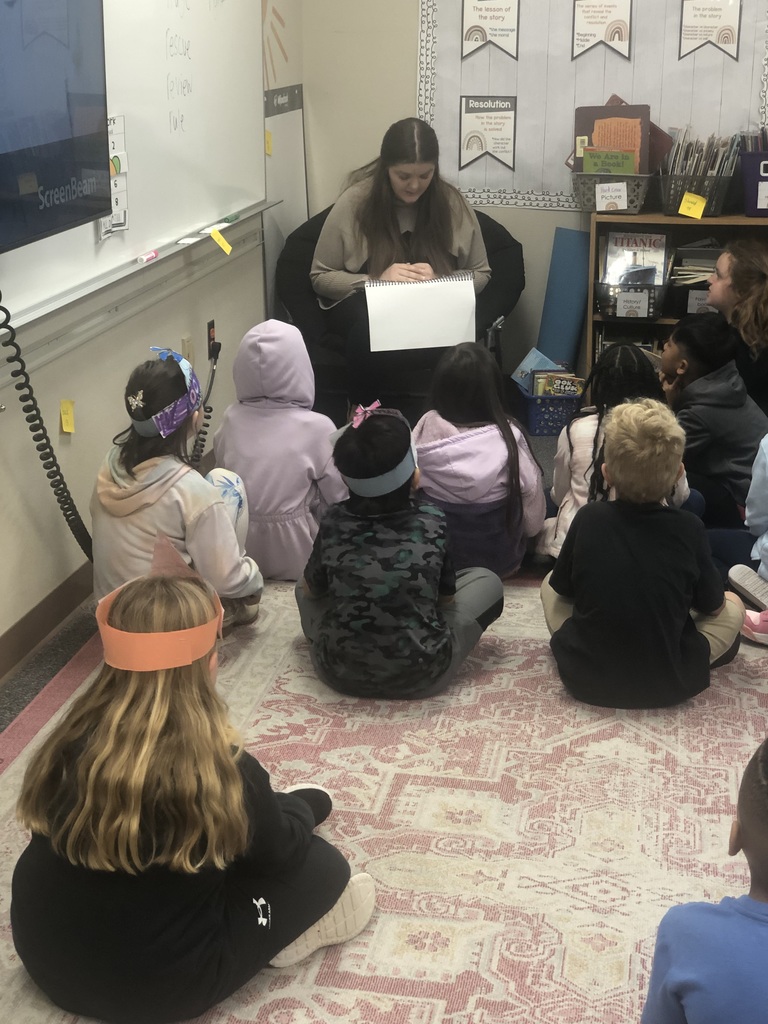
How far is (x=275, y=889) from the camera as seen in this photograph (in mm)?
1707

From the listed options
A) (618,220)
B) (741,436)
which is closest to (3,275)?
(741,436)

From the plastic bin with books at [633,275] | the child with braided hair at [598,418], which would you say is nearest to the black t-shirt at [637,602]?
the child with braided hair at [598,418]

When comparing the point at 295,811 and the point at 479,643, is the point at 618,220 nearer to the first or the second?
the point at 479,643

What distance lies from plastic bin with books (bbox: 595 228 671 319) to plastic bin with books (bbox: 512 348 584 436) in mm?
318

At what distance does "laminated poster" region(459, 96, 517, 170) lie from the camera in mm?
4688

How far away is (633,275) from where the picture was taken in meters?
4.44

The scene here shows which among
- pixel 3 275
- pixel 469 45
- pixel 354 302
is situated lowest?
pixel 354 302

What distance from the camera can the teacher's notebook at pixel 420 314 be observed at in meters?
3.86

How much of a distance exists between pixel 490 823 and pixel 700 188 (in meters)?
3.01

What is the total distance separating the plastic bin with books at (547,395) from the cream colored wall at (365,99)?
0.50 meters

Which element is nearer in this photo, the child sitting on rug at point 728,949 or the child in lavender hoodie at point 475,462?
the child sitting on rug at point 728,949

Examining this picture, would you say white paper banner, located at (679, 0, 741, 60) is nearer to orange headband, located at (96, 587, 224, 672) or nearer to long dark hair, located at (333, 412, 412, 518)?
long dark hair, located at (333, 412, 412, 518)

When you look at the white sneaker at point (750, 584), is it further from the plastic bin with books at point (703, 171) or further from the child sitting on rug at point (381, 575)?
the plastic bin with books at point (703, 171)

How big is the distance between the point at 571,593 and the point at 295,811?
993 millimetres
